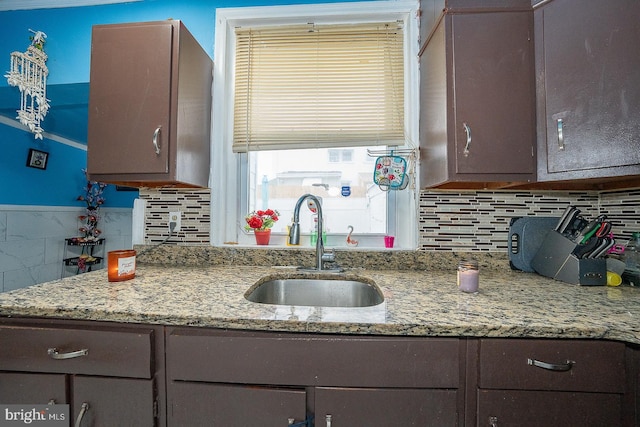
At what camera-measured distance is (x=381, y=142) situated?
154 cm

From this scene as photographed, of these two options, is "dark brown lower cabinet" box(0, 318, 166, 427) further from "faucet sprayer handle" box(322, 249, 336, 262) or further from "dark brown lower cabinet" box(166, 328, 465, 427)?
"faucet sprayer handle" box(322, 249, 336, 262)

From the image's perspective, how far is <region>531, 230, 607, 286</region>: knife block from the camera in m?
1.12

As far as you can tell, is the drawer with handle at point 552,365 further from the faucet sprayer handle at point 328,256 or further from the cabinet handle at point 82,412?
the cabinet handle at point 82,412

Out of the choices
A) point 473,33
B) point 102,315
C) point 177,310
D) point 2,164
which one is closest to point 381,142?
point 473,33

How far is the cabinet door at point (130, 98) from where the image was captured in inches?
47.5

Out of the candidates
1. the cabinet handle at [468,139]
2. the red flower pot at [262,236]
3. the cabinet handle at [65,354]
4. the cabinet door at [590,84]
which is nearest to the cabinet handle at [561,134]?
the cabinet door at [590,84]

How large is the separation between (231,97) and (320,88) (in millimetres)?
500

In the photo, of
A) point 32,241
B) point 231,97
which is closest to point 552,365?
point 231,97

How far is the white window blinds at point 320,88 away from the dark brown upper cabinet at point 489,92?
43 cm

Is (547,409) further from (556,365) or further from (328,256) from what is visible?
(328,256)

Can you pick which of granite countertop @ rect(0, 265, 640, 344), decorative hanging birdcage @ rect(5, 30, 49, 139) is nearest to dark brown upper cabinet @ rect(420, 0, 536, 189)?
granite countertop @ rect(0, 265, 640, 344)

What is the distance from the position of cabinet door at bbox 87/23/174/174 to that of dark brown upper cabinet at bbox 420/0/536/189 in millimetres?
1149

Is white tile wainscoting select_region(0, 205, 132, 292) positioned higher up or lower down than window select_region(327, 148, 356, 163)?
lower down

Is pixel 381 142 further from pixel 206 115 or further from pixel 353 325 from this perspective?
pixel 353 325
